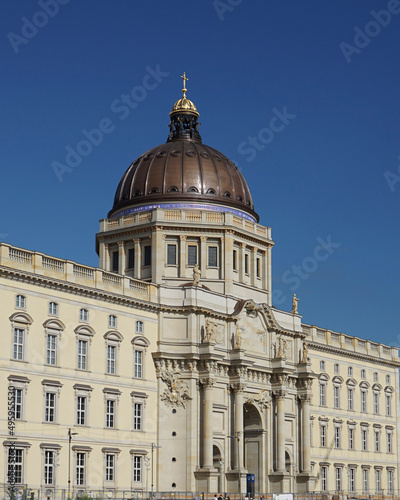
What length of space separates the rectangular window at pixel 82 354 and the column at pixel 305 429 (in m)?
30.7

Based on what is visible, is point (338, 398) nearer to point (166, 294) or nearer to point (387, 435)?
point (387, 435)

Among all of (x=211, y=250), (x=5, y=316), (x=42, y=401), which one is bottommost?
(x=42, y=401)

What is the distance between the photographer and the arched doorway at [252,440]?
301ft

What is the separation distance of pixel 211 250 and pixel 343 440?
29.1m

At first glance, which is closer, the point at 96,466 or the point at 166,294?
the point at 96,466

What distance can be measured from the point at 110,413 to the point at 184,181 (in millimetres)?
29440

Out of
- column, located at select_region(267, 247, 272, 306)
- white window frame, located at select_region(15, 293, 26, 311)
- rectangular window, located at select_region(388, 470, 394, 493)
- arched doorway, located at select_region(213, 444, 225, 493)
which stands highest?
column, located at select_region(267, 247, 272, 306)

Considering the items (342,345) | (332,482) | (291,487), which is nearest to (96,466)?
(291,487)

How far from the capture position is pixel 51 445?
71.1 meters

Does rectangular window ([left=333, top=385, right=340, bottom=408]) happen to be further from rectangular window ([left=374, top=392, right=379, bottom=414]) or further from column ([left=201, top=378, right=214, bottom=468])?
column ([left=201, top=378, right=214, bottom=468])

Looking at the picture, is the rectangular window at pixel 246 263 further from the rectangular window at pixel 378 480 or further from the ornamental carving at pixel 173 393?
the rectangular window at pixel 378 480

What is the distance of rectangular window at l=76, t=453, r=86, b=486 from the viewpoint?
73.3m

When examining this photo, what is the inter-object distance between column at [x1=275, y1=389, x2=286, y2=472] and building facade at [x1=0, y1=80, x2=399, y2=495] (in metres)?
0.14

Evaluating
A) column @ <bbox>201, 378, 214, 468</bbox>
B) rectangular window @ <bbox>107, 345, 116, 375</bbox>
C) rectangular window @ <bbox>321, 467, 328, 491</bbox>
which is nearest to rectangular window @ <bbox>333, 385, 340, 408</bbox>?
rectangular window @ <bbox>321, 467, 328, 491</bbox>
